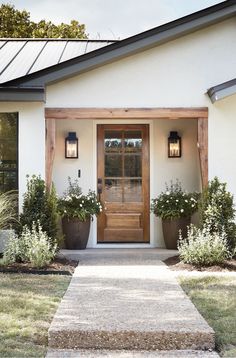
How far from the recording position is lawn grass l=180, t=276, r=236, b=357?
429 cm

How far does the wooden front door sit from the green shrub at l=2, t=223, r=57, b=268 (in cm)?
207

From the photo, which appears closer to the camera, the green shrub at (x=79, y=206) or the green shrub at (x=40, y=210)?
the green shrub at (x=40, y=210)

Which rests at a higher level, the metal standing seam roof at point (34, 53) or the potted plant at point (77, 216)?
the metal standing seam roof at point (34, 53)

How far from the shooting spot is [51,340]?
4238 mm

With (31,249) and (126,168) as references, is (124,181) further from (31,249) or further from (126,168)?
(31,249)

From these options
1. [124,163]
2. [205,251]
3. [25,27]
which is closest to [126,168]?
[124,163]

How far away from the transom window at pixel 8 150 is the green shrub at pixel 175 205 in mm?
2524

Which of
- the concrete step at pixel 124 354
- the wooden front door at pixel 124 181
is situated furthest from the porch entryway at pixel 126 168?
the concrete step at pixel 124 354

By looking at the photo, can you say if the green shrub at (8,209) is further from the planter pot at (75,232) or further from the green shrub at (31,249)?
the planter pot at (75,232)

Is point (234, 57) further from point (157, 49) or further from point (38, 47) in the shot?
point (38, 47)

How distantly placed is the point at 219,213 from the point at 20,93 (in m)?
3.55

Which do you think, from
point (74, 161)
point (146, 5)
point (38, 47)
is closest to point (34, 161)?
point (74, 161)

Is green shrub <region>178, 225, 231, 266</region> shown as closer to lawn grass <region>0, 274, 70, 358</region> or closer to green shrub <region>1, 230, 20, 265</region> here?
lawn grass <region>0, 274, 70, 358</region>

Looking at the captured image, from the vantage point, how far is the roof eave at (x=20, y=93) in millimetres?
7871
